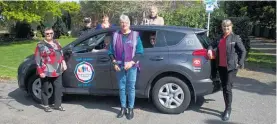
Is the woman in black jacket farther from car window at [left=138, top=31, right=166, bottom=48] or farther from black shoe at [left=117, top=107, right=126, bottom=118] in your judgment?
black shoe at [left=117, top=107, right=126, bottom=118]

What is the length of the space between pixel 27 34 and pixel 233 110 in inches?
978

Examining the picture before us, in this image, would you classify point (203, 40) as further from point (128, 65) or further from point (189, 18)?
point (189, 18)

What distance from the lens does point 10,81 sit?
873 centimetres

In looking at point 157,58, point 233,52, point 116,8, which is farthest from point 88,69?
point 116,8

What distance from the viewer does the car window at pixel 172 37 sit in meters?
5.57

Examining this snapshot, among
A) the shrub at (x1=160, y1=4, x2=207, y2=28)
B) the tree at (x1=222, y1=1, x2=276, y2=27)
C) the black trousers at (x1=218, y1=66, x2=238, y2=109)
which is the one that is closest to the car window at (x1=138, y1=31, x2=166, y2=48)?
the black trousers at (x1=218, y1=66, x2=238, y2=109)

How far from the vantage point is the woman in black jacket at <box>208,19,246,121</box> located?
17.1ft

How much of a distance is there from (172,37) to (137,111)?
145 cm

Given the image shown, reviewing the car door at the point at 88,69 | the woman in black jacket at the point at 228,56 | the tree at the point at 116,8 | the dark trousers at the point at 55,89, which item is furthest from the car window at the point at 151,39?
the tree at the point at 116,8

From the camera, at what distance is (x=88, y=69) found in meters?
5.95

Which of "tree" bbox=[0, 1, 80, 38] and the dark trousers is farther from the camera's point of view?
"tree" bbox=[0, 1, 80, 38]

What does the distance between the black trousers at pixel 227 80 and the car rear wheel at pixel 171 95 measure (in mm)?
592

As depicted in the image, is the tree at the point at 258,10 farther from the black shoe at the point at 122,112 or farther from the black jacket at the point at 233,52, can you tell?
the black shoe at the point at 122,112

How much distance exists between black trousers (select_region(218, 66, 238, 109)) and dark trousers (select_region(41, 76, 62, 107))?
2825 mm
